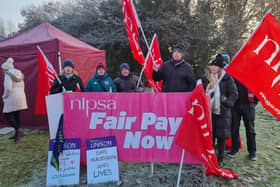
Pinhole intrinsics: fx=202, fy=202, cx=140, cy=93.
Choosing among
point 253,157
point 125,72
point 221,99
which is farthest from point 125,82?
point 253,157

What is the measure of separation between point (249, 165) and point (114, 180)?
2.43 meters

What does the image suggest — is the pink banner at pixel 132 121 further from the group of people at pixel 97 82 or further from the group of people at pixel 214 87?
the group of people at pixel 97 82

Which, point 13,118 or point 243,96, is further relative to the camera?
point 13,118

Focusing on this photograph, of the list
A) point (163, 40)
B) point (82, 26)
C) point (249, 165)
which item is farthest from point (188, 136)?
point (82, 26)

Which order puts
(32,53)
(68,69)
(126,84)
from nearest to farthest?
(68,69)
(126,84)
(32,53)

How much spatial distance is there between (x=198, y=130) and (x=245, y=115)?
1.61 m

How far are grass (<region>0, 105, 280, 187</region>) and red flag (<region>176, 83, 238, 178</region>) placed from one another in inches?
19.5

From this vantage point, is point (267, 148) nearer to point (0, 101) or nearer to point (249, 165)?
point (249, 165)

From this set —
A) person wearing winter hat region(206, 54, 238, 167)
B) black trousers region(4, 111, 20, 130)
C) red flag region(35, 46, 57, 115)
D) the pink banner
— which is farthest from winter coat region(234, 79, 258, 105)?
black trousers region(4, 111, 20, 130)

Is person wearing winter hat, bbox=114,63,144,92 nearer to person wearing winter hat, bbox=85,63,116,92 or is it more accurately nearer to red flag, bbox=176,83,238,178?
person wearing winter hat, bbox=85,63,116,92

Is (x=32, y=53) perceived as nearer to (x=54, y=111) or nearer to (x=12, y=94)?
(x=12, y=94)

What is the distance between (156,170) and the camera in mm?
3414

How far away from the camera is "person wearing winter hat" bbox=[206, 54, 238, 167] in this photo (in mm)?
3193

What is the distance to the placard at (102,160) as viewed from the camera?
296cm
